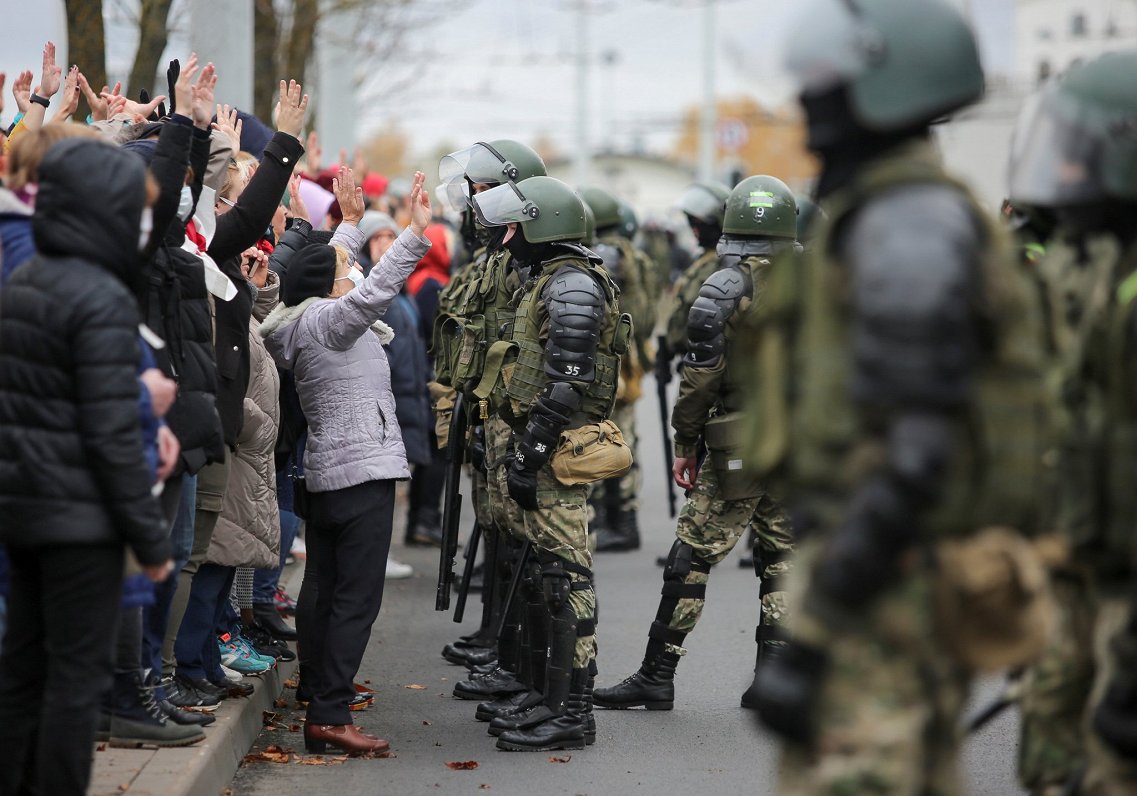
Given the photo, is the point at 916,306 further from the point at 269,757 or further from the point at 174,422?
the point at 269,757

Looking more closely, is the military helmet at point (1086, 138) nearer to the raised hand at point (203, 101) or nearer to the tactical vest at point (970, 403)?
the tactical vest at point (970, 403)

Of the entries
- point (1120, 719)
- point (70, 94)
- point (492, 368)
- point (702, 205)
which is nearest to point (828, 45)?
point (1120, 719)

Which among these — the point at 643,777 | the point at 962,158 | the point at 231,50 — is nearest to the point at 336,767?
the point at 643,777

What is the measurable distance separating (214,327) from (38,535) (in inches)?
80.1

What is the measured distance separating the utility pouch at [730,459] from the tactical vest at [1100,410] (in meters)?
3.14

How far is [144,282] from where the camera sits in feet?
17.8

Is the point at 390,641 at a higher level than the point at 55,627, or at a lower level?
lower

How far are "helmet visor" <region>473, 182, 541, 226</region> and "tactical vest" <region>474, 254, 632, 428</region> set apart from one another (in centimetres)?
23

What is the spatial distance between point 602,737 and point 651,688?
0.52 metres

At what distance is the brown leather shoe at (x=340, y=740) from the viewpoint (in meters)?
6.16

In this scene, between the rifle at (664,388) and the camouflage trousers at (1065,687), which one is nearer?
the camouflage trousers at (1065,687)

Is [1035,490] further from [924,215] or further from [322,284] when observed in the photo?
[322,284]

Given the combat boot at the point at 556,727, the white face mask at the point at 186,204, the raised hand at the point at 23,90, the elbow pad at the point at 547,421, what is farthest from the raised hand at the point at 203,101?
the combat boot at the point at 556,727

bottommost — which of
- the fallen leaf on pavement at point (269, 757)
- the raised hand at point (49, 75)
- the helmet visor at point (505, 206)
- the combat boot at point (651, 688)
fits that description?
the fallen leaf on pavement at point (269, 757)
